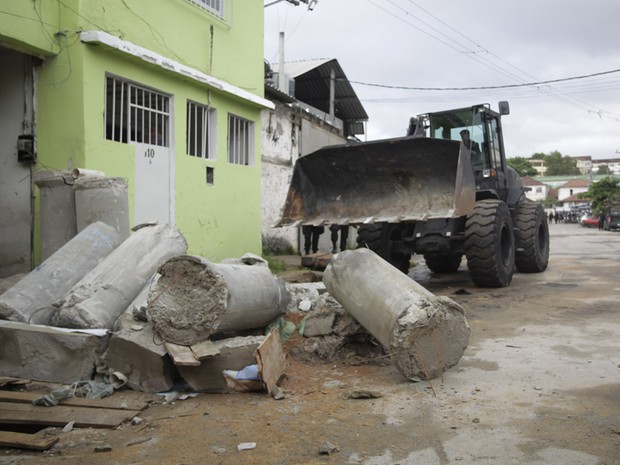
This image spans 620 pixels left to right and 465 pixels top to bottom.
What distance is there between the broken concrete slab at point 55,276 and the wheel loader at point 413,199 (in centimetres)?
391

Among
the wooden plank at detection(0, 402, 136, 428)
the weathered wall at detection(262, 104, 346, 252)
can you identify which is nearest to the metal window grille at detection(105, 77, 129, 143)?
the wooden plank at detection(0, 402, 136, 428)

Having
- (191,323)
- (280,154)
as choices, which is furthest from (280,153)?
(191,323)

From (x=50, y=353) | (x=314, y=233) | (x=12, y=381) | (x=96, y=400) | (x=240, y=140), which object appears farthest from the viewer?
(x=240, y=140)

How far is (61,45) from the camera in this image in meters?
7.48

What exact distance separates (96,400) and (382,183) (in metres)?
6.26

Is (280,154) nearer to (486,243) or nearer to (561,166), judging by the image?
(486,243)

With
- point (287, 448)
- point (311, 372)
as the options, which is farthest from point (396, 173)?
point (287, 448)

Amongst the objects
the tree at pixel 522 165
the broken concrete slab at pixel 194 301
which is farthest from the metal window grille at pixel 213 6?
the tree at pixel 522 165

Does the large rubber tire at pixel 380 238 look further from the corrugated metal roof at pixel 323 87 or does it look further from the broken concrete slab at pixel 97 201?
the corrugated metal roof at pixel 323 87

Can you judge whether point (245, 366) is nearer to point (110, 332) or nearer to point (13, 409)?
point (110, 332)

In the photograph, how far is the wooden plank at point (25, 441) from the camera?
3.55 meters

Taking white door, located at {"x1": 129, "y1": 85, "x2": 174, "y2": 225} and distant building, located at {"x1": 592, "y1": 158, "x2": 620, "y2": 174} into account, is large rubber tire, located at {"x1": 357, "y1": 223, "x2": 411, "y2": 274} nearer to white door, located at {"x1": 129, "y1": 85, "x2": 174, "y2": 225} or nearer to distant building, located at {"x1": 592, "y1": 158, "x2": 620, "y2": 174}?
white door, located at {"x1": 129, "y1": 85, "x2": 174, "y2": 225}

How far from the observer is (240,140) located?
38.1 ft

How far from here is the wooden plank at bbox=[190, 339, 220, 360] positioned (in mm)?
4559
